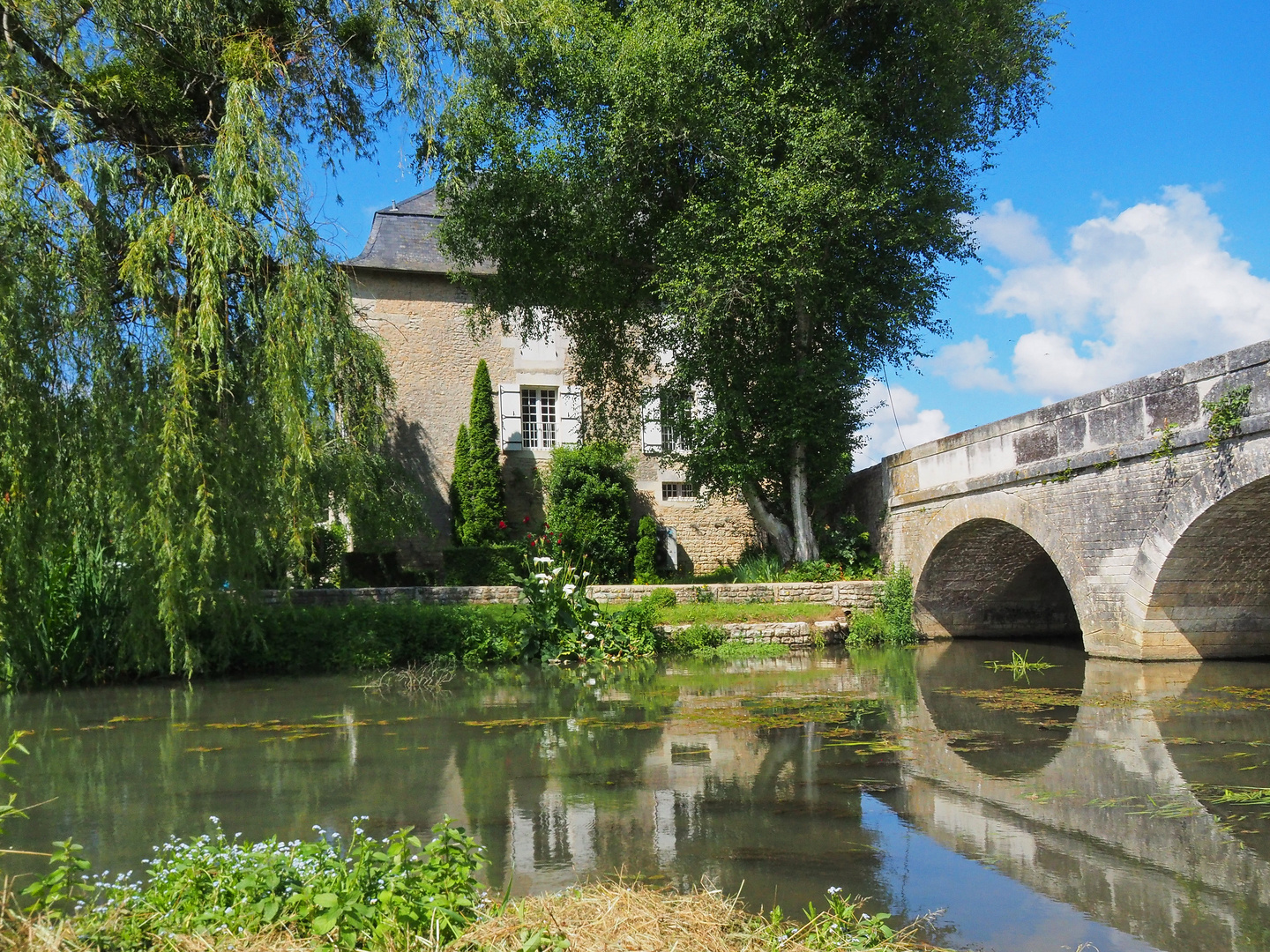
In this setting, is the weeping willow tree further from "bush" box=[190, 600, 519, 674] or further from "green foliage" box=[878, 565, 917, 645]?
"green foliage" box=[878, 565, 917, 645]

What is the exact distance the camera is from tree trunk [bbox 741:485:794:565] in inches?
567

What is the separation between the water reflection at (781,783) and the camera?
3.36 meters

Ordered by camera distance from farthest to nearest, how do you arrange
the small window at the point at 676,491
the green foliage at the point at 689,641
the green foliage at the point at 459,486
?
the small window at the point at 676,491
the green foliage at the point at 459,486
the green foliage at the point at 689,641

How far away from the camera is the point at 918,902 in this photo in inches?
126

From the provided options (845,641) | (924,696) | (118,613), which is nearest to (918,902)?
(924,696)

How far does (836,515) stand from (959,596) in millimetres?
3004

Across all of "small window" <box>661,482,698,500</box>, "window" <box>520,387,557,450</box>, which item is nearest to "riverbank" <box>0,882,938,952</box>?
"window" <box>520,387,557,450</box>

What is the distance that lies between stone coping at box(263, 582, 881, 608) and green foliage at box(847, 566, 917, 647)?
0.17 metres

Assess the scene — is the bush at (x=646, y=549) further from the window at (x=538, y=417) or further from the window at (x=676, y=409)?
the window at (x=676, y=409)

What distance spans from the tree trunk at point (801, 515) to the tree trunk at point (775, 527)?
9.5 inches

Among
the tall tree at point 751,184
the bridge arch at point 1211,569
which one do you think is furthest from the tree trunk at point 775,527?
the bridge arch at point 1211,569

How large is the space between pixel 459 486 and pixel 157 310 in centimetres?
946

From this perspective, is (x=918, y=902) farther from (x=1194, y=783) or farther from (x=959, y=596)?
(x=959, y=596)

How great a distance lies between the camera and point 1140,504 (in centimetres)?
848
